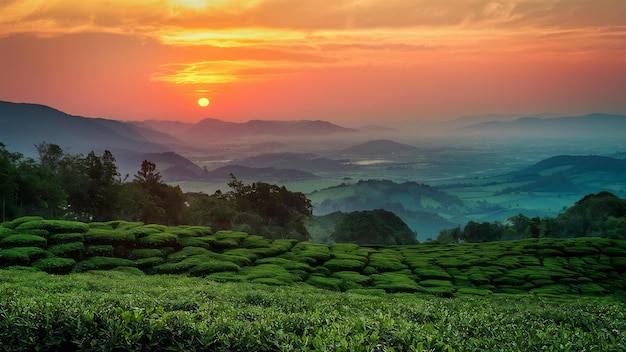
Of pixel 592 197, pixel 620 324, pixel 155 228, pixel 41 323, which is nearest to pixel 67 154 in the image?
pixel 155 228

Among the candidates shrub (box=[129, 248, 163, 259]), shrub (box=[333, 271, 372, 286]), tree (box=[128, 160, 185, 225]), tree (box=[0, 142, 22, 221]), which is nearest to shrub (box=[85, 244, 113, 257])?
shrub (box=[129, 248, 163, 259])

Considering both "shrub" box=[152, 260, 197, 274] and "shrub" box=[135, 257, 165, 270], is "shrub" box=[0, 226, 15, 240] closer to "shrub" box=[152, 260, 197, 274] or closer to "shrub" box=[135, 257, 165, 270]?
"shrub" box=[135, 257, 165, 270]

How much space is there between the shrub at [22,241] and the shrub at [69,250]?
2.39 feet

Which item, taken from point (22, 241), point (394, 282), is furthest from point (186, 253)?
point (394, 282)

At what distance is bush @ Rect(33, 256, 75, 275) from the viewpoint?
70.3 ft

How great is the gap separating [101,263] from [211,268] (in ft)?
18.5

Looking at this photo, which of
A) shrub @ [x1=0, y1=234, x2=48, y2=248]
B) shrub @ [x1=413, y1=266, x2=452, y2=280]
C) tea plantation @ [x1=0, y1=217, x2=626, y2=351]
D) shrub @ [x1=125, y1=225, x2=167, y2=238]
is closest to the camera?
tea plantation @ [x1=0, y1=217, x2=626, y2=351]

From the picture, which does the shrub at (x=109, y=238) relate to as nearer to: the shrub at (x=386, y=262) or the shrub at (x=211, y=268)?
the shrub at (x=211, y=268)

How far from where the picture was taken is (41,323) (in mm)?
7723

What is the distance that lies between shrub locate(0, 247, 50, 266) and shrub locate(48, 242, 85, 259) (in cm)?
90

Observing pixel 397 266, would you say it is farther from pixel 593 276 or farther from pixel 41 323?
pixel 41 323

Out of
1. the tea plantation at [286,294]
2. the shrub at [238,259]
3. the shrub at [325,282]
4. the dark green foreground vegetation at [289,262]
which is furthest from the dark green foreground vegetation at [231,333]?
the shrub at [238,259]

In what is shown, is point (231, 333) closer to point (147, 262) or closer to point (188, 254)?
point (147, 262)

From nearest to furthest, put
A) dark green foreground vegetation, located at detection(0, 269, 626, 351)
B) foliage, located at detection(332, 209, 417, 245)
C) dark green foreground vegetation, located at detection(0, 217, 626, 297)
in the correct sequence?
1. dark green foreground vegetation, located at detection(0, 269, 626, 351)
2. dark green foreground vegetation, located at detection(0, 217, 626, 297)
3. foliage, located at detection(332, 209, 417, 245)
